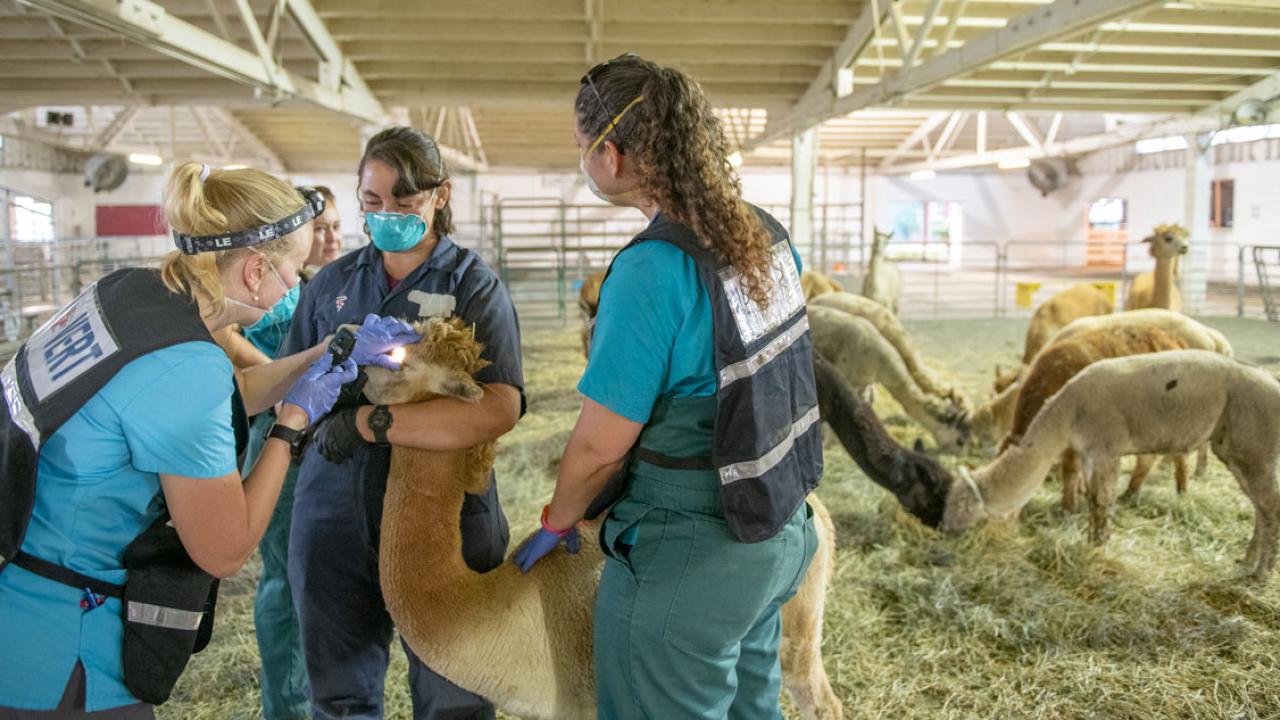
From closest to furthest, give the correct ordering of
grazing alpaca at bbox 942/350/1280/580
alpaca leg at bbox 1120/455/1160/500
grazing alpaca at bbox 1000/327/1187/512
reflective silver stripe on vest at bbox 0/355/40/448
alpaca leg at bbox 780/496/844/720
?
1. reflective silver stripe on vest at bbox 0/355/40/448
2. alpaca leg at bbox 780/496/844/720
3. grazing alpaca at bbox 942/350/1280/580
4. grazing alpaca at bbox 1000/327/1187/512
5. alpaca leg at bbox 1120/455/1160/500

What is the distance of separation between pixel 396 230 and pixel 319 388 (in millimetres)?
686

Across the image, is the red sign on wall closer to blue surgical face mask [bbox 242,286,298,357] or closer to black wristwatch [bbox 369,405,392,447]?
blue surgical face mask [bbox 242,286,298,357]

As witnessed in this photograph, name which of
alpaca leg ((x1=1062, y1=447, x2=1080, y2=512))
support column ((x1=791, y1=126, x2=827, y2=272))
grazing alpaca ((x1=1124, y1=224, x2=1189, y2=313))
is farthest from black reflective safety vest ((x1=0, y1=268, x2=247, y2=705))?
support column ((x1=791, y1=126, x2=827, y2=272))

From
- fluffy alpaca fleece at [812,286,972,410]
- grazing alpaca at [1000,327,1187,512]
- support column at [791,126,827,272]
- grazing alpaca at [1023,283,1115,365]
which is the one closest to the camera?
grazing alpaca at [1000,327,1187,512]

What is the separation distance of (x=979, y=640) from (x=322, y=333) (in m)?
3.35

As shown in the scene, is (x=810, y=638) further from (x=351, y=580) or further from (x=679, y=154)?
(x=679, y=154)

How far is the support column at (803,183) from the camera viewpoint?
1312 centimetres

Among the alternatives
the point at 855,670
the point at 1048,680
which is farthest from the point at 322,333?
the point at 1048,680

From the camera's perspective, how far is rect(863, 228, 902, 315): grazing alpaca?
13.9 metres

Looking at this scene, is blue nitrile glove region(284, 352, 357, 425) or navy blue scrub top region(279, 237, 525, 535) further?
navy blue scrub top region(279, 237, 525, 535)

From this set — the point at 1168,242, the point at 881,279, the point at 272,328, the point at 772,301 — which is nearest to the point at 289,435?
the point at 772,301

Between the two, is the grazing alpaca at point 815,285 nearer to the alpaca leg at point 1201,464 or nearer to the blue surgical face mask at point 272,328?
the alpaca leg at point 1201,464

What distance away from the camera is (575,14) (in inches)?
386

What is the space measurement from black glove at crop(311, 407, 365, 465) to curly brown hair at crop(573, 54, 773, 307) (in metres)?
1.00
